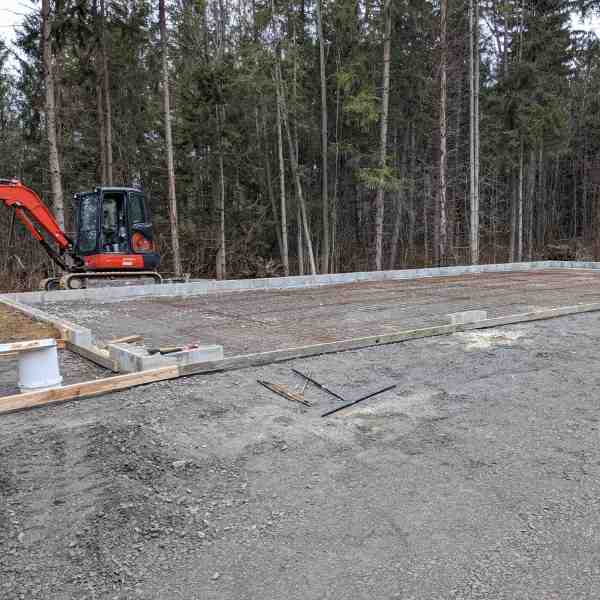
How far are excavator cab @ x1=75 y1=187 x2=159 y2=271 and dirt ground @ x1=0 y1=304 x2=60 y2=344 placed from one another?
384cm

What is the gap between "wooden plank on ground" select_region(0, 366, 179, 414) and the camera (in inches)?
149

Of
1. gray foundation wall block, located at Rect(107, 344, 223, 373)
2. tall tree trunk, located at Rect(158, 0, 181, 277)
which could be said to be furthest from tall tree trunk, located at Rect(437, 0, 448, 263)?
gray foundation wall block, located at Rect(107, 344, 223, 373)

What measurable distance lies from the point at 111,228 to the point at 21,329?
5.20 meters

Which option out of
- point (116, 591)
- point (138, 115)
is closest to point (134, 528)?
point (116, 591)

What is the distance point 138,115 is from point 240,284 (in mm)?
11149

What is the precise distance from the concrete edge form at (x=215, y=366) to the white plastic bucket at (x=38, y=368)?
396 mm

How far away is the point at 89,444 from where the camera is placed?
3238 millimetres

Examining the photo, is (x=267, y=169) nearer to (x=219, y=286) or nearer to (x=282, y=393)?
(x=219, y=286)

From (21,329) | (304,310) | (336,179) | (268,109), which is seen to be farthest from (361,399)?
(268,109)

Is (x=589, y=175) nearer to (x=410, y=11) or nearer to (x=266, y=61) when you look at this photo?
(x=410, y=11)

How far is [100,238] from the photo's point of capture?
36.0ft

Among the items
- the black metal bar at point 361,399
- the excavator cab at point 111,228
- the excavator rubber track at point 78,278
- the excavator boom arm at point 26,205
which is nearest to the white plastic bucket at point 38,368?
the black metal bar at point 361,399

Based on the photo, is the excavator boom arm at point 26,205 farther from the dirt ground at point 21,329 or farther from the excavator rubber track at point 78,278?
the dirt ground at point 21,329

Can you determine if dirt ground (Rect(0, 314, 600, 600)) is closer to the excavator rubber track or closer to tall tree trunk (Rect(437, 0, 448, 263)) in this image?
the excavator rubber track
